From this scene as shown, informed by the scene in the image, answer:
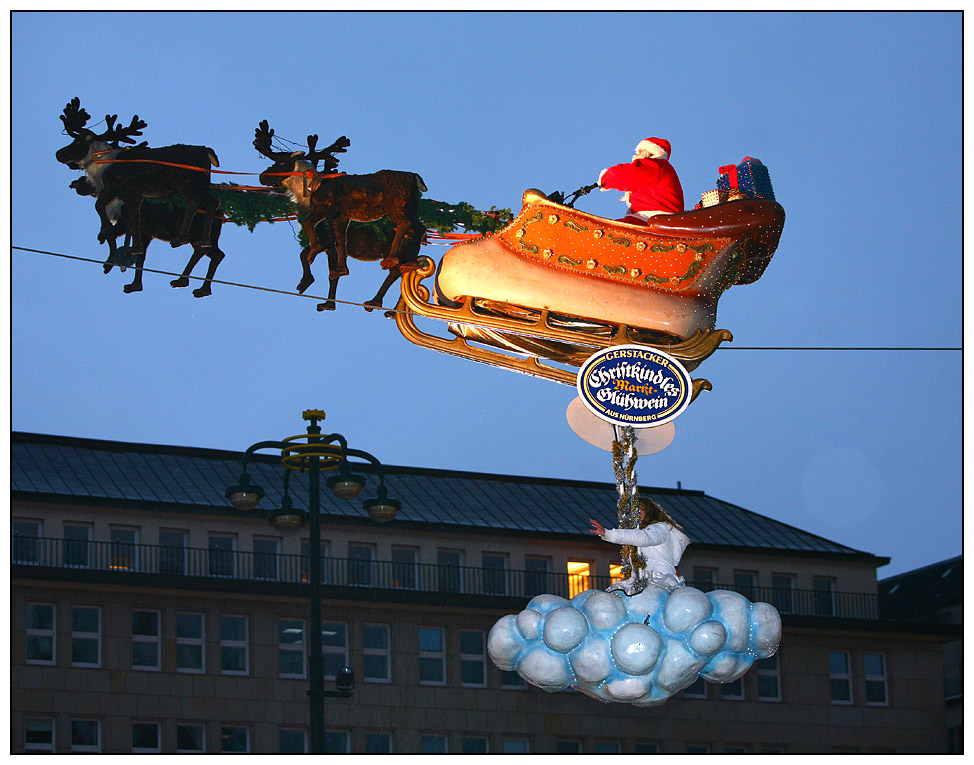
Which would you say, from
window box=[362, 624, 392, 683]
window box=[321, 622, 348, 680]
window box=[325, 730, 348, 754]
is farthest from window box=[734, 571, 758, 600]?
window box=[325, 730, 348, 754]

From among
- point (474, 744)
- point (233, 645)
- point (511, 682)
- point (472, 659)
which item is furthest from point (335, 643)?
point (511, 682)

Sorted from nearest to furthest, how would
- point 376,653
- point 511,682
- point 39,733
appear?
1. point 39,733
2. point 376,653
3. point 511,682

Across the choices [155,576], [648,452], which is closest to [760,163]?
[648,452]

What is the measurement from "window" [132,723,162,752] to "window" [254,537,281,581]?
7.71ft

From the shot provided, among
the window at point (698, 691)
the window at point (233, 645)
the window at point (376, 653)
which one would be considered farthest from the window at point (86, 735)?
the window at point (698, 691)

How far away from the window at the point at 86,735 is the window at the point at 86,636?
74 cm

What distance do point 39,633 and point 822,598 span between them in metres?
11.0

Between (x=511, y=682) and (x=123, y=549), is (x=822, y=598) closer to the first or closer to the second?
(x=511, y=682)

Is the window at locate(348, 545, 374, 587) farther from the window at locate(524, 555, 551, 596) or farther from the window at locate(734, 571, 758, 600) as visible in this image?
the window at locate(734, 571, 758, 600)

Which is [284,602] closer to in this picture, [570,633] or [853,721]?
[853,721]

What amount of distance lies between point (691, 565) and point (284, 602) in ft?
19.1

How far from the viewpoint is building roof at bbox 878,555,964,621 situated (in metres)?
30.5

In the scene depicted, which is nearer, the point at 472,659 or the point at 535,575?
the point at 472,659

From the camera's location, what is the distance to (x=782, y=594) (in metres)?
28.0
